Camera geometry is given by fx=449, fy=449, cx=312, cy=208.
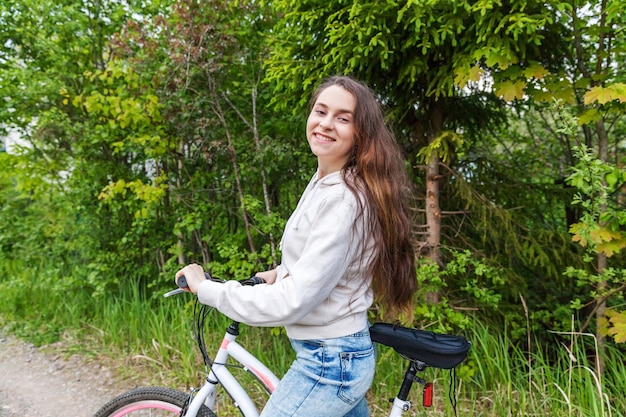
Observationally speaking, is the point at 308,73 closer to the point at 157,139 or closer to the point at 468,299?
the point at 157,139

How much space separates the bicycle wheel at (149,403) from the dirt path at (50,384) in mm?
1543

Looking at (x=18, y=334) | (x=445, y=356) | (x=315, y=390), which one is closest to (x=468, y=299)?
(x=445, y=356)

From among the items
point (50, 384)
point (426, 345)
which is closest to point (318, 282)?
point (426, 345)

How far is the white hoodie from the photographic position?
1.37m

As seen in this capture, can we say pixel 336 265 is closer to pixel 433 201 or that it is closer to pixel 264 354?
pixel 433 201

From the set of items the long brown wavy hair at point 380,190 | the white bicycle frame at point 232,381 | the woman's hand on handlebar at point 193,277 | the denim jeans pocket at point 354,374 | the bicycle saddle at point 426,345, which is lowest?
the white bicycle frame at point 232,381

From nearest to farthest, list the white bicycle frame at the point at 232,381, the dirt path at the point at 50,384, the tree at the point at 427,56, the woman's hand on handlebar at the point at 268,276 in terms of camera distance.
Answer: the white bicycle frame at the point at 232,381
the woman's hand on handlebar at the point at 268,276
the tree at the point at 427,56
the dirt path at the point at 50,384

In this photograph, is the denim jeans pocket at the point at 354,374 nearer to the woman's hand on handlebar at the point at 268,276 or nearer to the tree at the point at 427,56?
the woman's hand on handlebar at the point at 268,276

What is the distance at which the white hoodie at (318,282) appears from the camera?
137 cm

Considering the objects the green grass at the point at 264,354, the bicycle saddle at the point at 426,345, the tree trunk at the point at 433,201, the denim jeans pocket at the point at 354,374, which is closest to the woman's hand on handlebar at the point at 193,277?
the denim jeans pocket at the point at 354,374

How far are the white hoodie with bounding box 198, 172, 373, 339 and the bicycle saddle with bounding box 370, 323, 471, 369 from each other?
13 centimetres

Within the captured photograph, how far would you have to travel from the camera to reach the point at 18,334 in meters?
4.39

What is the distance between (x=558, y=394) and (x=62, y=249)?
16.6 ft

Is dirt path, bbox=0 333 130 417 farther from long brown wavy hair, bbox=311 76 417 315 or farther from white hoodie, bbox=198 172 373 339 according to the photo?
long brown wavy hair, bbox=311 76 417 315
